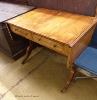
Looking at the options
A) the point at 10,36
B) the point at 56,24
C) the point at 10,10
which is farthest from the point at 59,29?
the point at 10,10

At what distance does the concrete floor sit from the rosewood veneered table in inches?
10.4

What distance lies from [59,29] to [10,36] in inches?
30.0

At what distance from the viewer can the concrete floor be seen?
5.22ft

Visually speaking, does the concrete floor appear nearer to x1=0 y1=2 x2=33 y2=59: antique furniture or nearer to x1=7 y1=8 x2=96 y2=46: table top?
x1=0 y1=2 x2=33 y2=59: antique furniture

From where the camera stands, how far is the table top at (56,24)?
1.25 metres

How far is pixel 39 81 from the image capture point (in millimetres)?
1778

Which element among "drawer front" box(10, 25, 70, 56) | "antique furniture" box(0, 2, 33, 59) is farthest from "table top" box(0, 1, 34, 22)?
"drawer front" box(10, 25, 70, 56)

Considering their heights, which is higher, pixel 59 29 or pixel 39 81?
pixel 59 29

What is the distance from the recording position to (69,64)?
1.33 meters

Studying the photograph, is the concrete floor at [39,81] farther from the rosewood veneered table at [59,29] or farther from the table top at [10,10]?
the table top at [10,10]

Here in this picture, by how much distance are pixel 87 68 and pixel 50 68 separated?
736 mm

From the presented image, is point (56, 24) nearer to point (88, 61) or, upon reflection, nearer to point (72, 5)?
point (72, 5)

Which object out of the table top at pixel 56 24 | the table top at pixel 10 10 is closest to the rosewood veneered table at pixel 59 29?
the table top at pixel 56 24

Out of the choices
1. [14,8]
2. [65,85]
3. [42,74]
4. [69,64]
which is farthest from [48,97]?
[14,8]
